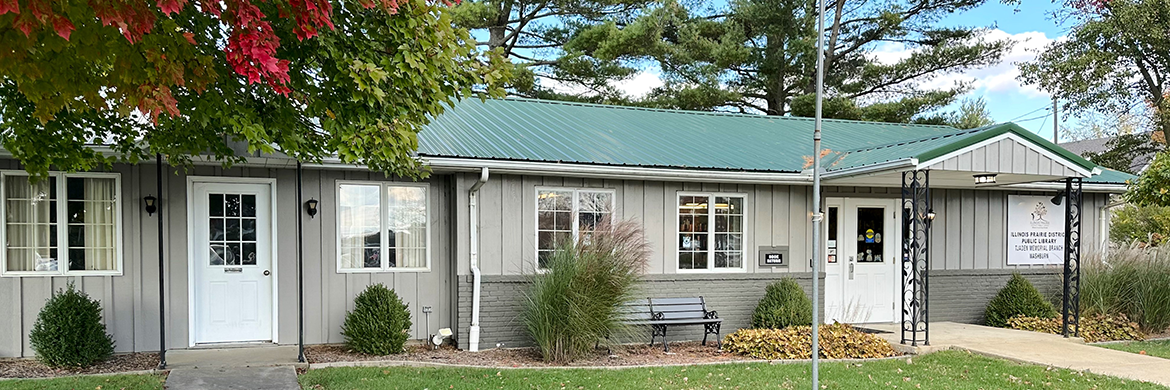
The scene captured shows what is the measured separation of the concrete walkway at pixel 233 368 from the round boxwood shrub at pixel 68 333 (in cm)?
69

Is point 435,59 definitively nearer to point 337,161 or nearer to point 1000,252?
point 337,161

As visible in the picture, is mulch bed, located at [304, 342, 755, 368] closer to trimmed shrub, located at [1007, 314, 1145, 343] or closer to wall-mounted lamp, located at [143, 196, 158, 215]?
wall-mounted lamp, located at [143, 196, 158, 215]

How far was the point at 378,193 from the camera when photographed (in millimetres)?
9016

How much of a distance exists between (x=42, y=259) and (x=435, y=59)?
5250 mm

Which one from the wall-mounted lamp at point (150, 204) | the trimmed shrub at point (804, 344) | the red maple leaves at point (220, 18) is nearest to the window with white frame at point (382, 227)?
the wall-mounted lamp at point (150, 204)

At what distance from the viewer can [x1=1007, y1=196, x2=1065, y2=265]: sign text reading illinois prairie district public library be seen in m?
11.6

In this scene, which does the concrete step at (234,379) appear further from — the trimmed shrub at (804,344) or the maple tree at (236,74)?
the trimmed shrub at (804,344)

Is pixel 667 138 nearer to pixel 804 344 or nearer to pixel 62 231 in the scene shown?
pixel 804 344

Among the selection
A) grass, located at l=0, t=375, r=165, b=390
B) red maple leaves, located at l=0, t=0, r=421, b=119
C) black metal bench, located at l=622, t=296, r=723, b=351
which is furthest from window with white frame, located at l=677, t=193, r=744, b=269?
grass, located at l=0, t=375, r=165, b=390

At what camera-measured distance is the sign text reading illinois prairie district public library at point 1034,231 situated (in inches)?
458

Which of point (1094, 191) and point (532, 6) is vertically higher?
point (532, 6)

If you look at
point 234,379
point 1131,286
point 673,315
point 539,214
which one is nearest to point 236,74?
point 234,379

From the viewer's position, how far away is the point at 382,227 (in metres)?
9.05

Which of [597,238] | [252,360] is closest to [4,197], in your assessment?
[252,360]
